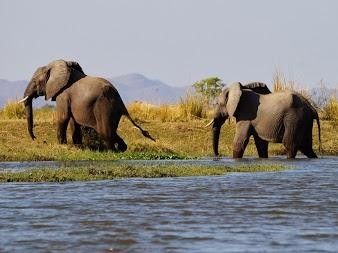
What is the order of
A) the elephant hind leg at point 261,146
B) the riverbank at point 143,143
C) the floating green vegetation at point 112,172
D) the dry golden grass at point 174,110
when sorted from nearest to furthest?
1. the floating green vegetation at point 112,172
2. the riverbank at point 143,143
3. the elephant hind leg at point 261,146
4. the dry golden grass at point 174,110

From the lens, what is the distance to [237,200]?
45.1ft

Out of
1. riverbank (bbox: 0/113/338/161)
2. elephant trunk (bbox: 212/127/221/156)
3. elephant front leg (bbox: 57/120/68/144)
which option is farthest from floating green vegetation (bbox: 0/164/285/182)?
elephant trunk (bbox: 212/127/221/156)

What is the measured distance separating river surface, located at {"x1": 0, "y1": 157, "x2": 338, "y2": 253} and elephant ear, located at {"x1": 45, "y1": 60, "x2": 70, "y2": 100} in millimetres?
8858

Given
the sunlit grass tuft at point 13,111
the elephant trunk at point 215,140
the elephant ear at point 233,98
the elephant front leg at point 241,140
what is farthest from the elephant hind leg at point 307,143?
the sunlit grass tuft at point 13,111

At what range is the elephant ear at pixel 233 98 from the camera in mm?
25234

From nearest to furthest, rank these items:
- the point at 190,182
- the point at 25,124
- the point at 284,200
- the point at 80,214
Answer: the point at 80,214
the point at 284,200
the point at 190,182
the point at 25,124

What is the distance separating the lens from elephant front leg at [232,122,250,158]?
2492cm

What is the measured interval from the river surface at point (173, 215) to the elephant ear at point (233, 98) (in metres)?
7.74

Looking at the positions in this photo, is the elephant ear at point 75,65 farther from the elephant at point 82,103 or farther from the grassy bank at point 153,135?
the grassy bank at point 153,135

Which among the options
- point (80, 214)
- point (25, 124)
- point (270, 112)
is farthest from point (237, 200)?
point (25, 124)

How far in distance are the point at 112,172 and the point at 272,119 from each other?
8.15 metres

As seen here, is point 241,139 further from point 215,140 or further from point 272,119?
point 215,140

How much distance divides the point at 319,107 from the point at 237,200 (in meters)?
20.4

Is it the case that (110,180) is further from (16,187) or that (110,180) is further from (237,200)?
(237,200)
